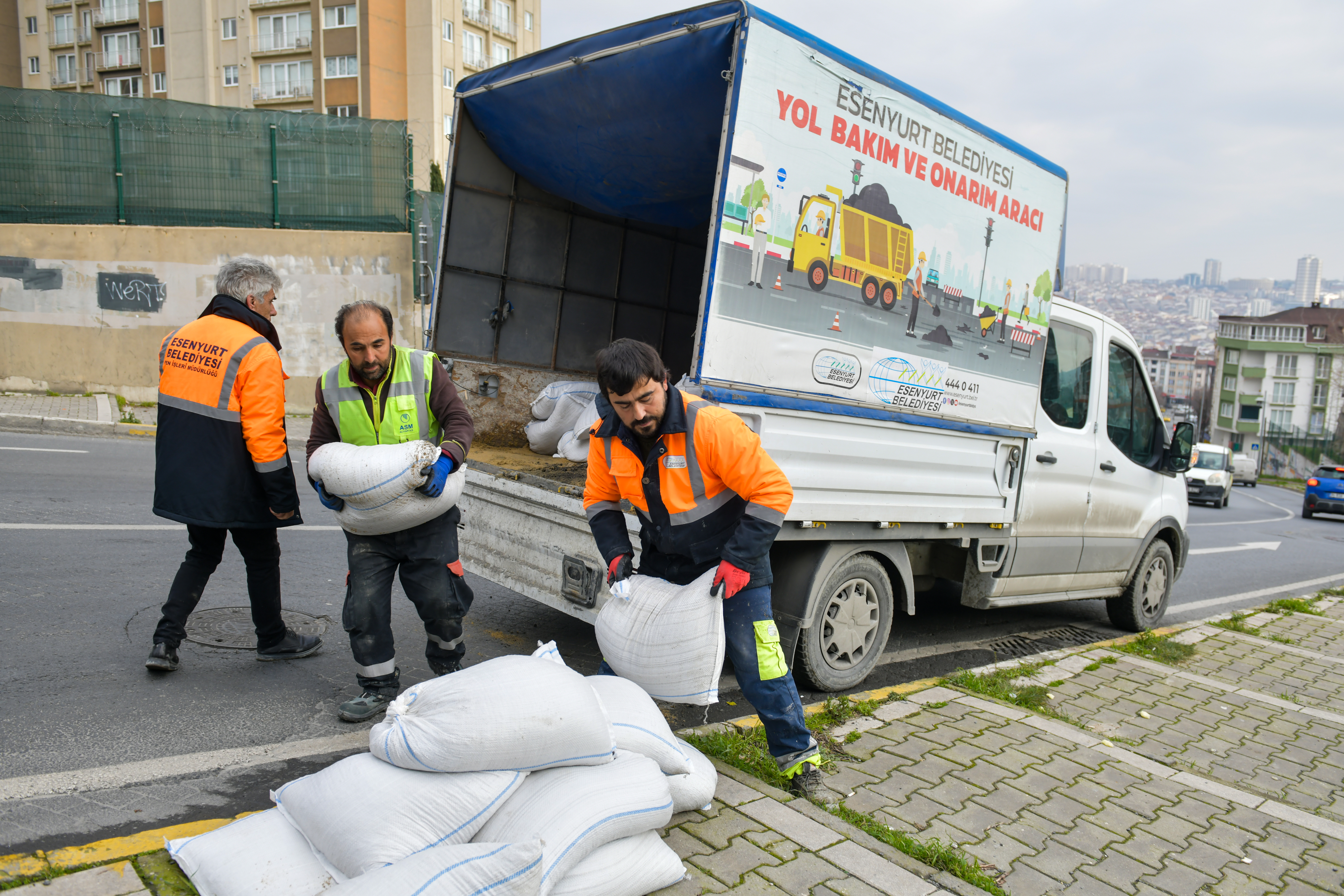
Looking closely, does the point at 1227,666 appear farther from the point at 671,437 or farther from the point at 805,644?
the point at 671,437

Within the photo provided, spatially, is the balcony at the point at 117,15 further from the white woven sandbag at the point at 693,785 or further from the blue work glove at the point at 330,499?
the white woven sandbag at the point at 693,785

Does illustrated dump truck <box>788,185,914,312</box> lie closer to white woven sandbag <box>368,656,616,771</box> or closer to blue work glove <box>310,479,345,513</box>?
blue work glove <box>310,479,345,513</box>

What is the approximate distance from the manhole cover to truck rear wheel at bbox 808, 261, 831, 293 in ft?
9.39

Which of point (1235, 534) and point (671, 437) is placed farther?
point (1235, 534)

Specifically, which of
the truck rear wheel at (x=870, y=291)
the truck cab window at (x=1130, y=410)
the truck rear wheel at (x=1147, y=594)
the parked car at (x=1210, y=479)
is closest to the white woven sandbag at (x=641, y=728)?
the truck rear wheel at (x=870, y=291)

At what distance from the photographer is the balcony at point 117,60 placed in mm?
49344

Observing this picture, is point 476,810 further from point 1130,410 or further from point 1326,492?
point 1326,492

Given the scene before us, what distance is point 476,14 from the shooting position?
44.4 meters

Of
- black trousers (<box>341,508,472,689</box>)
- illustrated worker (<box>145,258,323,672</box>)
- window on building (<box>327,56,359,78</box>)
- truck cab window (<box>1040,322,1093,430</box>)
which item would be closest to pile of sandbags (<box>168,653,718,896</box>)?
black trousers (<box>341,508,472,689</box>)

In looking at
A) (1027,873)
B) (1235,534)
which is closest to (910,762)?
(1027,873)

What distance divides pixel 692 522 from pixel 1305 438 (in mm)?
72217

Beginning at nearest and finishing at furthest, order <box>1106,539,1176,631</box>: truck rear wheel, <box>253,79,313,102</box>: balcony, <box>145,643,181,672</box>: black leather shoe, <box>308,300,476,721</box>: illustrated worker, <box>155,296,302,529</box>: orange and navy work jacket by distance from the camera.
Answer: <box>308,300,476,721</box>: illustrated worker < <box>155,296,302,529</box>: orange and navy work jacket < <box>145,643,181,672</box>: black leather shoe < <box>1106,539,1176,631</box>: truck rear wheel < <box>253,79,313,102</box>: balcony

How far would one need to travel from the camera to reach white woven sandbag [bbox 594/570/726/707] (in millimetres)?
2986

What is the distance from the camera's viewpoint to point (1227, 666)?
5.74 m
